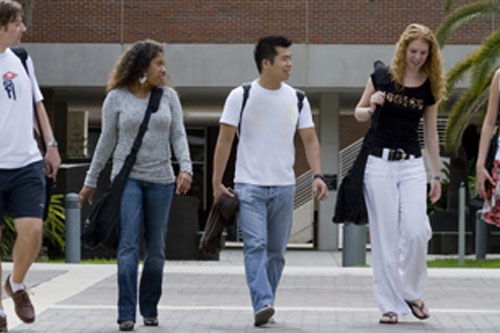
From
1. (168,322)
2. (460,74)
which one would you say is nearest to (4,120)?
(168,322)

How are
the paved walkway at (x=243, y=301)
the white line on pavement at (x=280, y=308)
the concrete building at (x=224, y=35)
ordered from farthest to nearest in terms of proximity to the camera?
the concrete building at (x=224, y=35), the white line on pavement at (x=280, y=308), the paved walkway at (x=243, y=301)

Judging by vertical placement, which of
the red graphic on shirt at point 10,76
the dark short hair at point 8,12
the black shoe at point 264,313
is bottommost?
the black shoe at point 264,313

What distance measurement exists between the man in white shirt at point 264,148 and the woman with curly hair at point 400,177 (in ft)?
1.38

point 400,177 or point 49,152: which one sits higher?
point 49,152

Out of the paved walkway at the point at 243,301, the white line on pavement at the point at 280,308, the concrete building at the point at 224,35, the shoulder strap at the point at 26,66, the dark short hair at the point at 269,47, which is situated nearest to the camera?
the shoulder strap at the point at 26,66

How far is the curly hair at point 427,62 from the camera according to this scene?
731cm

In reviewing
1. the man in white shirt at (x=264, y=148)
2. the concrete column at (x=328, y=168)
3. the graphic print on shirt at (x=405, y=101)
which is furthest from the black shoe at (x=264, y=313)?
the concrete column at (x=328, y=168)

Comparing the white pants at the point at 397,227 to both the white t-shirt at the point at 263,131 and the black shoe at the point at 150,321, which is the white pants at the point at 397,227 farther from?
the black shoe at the point at 150,321

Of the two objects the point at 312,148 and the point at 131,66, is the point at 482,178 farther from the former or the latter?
the point at 131,66

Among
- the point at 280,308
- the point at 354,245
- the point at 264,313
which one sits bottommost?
the point at 354,245

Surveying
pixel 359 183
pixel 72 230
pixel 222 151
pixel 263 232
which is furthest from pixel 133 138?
pixel 72 230

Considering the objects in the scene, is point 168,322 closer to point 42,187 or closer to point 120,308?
point 120,308

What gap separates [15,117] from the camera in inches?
255

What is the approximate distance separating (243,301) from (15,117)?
3048mm
